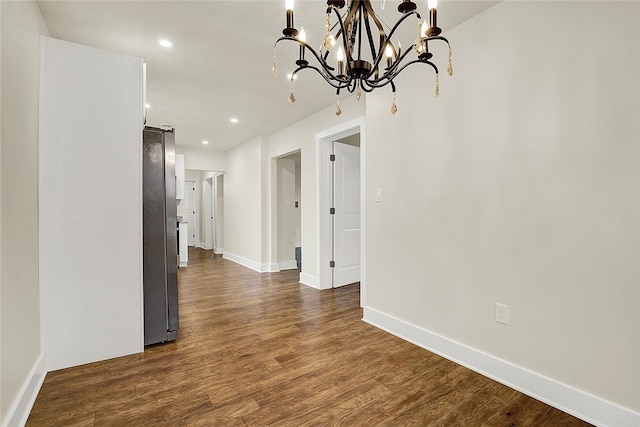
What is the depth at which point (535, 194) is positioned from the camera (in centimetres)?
183

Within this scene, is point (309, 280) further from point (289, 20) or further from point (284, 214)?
point (289, 20)

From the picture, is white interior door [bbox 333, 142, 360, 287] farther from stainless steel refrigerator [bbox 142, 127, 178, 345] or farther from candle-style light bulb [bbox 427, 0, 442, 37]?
candle-style light bulb [bbox 427, 0, 442, 37]

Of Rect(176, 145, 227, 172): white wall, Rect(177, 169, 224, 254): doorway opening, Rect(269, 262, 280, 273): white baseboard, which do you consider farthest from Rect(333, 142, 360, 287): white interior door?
Rect(177, 169, 224, 254): doorway opening

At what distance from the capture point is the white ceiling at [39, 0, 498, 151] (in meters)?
2.02

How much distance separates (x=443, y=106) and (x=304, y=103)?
204 cm

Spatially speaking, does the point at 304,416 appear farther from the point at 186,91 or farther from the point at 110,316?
the point at 186,91

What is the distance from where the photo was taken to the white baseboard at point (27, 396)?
4.83 ft

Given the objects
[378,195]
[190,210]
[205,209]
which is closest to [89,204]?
[378,195]

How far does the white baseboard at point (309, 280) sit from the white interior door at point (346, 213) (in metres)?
0.27

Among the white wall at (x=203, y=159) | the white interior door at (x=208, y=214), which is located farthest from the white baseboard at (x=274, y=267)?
the white interior door at (x=208, y=214)

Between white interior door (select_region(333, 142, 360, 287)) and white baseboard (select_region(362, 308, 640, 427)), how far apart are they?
1769 millimetres

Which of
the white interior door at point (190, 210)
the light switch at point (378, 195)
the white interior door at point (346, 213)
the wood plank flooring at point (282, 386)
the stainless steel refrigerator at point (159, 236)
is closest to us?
the wood plank flooring at point (282, 386)

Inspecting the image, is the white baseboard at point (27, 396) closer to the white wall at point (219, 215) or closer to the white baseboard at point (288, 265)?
the white baseboard at point (288, 265)

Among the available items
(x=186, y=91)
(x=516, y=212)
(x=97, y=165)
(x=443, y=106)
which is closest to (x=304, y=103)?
(x=186, y=91)
